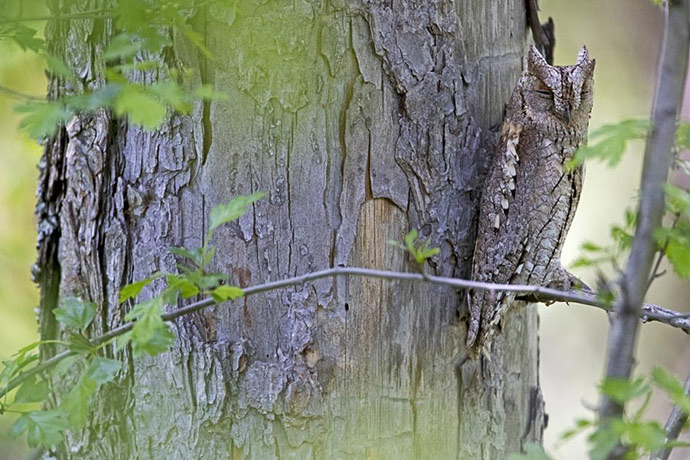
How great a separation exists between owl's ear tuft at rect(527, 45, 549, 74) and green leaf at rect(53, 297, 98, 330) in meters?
1.17

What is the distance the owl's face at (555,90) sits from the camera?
1.69 m

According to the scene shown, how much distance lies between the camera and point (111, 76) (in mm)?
1024

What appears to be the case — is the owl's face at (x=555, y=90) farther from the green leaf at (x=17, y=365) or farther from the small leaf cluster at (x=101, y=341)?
the green leaf at (x=17, y=365)

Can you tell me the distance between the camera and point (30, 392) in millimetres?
1293

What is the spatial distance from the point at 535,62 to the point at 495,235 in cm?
44

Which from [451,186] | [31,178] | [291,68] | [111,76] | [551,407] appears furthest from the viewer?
[551,407]

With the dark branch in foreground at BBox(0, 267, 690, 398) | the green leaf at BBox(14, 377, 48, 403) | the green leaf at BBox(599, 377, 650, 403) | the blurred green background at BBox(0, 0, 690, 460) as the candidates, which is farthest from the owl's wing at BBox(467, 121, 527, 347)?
the blurred green background at BBox(0, 0, 690, 460)

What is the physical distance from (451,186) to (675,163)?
2.15 ft

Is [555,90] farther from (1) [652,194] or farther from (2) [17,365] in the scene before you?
(2) [17,365]

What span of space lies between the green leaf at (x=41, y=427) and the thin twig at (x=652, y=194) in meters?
0.91

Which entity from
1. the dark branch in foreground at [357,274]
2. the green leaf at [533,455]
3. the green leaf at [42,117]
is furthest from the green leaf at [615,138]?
the green leaf at [42,117]

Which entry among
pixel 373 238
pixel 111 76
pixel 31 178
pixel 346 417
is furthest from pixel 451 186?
pixel 31 178

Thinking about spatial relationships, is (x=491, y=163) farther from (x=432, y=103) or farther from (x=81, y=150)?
(x=81, y=150)

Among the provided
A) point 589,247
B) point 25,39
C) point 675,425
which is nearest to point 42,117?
point 25,39
